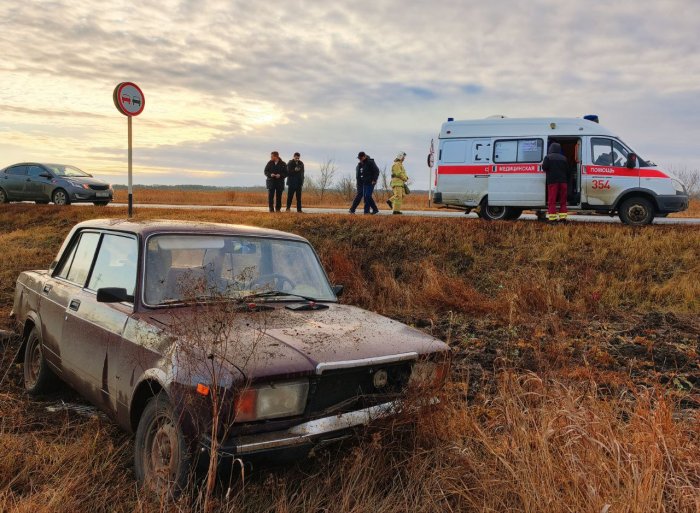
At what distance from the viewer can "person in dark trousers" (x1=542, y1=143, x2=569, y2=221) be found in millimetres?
12344

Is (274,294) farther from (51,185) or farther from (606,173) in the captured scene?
(51,185)

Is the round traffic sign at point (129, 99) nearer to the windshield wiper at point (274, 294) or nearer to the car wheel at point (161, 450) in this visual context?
the windshield wiper at point (274, 294)

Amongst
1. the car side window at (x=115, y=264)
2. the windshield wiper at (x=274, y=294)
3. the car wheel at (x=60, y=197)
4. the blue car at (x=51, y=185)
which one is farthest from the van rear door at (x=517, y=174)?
the car wheel at (x=60, y=197)

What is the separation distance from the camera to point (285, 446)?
2820 millimetres

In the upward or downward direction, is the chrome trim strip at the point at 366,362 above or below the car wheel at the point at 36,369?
above

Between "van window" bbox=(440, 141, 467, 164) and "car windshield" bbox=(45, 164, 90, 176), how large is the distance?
12.5 m

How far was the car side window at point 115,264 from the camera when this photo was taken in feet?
12.9

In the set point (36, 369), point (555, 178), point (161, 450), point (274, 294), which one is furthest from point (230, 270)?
point (555, 178)

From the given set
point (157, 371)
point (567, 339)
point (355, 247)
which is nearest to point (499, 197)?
point (355, 247)

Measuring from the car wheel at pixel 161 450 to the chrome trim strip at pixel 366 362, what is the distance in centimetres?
80

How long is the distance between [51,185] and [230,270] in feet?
55.4

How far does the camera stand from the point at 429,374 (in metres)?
3.55

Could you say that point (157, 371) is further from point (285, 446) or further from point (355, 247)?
point (355, 247)

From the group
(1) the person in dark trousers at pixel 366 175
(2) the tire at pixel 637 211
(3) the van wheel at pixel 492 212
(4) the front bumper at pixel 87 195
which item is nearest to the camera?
(2) the tire at pixel 637 211
